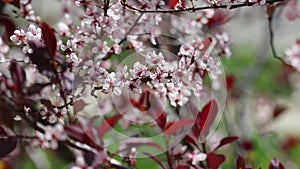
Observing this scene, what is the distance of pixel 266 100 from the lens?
2.94m

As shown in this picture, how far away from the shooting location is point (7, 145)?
1031mm

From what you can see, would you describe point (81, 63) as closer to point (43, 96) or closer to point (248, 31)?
point (43, 96)

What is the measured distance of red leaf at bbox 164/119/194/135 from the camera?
3.96ft

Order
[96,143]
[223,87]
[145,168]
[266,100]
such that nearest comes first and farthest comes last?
[96,143], [223,87], [145,168], [266,100]

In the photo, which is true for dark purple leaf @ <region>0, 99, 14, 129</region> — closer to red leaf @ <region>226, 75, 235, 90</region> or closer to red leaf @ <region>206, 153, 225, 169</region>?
red leaf @ <region>206, 153, 225, 169</region>

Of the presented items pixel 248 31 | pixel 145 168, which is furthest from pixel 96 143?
pixel 248 31

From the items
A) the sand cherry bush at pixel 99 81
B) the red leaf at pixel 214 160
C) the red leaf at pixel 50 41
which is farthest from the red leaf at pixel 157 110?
the red leaf at pixel 50 41

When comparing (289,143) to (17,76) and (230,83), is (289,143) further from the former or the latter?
(17,76)

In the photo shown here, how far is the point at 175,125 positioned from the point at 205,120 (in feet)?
0.28

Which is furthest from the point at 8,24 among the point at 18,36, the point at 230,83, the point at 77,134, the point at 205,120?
the point at 230,83

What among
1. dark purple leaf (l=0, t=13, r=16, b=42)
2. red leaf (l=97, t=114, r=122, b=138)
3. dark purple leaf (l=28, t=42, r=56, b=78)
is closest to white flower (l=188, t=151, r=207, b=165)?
red leaf (l=97, t=114, r=122, b=138)

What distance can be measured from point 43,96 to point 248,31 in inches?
176

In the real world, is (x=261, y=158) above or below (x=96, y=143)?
below

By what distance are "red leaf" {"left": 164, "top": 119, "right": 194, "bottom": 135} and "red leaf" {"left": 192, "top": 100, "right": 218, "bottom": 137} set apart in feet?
0.10
